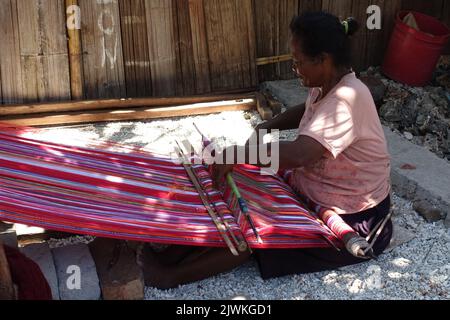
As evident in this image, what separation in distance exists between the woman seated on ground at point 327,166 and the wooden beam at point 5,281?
24.8 inches

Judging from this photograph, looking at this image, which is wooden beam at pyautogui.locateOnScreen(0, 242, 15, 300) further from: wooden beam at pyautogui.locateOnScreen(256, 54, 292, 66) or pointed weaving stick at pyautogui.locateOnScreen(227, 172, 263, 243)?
wooden beam at pyautogui.locateOnScreen(256, 54, 292, 66)

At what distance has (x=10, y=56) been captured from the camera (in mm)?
4879

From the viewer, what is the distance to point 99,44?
502 cm

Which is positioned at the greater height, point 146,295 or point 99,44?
point 99,44

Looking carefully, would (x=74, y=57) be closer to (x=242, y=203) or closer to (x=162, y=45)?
(x=162, y=45)

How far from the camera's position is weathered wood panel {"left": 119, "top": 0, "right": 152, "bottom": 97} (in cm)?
502

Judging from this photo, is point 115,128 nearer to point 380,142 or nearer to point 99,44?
point 99,44

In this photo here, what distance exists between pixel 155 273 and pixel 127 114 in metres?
2.32

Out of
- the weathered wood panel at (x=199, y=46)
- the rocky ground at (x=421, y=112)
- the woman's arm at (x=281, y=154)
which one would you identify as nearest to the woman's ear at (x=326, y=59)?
the woman's arm at (x=281, y=154)

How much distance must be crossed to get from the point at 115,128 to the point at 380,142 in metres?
2.48

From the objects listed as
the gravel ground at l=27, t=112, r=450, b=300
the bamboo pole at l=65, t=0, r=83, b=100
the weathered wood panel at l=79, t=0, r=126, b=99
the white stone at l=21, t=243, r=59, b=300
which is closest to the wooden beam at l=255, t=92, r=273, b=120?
the weathered wood panel at l=79, t=0, r=126, b=99

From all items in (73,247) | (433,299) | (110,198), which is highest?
(110,198)

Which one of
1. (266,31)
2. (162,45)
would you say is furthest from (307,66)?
(266,31)
